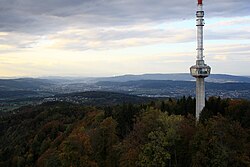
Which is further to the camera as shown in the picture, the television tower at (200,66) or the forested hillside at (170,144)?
the television tower at (200,66)

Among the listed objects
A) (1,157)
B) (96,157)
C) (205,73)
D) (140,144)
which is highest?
(205,73)

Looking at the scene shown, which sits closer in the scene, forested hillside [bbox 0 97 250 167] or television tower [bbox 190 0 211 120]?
forested hillside [bbox 0 97 250 167]

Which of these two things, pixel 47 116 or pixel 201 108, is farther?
pixel 47 116

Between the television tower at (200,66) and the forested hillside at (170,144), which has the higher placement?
the television tower at (200,66)

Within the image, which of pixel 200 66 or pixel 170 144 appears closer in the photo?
pixel 170 144

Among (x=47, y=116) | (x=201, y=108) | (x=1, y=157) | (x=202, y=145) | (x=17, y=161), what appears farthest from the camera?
(x=47, y=116)

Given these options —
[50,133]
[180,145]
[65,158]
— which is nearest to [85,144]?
[65,158]

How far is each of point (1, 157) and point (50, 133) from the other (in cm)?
1579

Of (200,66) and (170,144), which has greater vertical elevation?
(200,66)

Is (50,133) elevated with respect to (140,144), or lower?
lower

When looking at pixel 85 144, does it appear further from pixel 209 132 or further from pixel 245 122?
pixel 245 122

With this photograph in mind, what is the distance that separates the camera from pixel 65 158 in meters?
40.8

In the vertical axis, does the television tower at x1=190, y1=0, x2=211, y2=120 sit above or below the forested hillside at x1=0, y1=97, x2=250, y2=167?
above

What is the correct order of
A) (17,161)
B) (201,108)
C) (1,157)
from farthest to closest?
(1,157) < (17,161) < (201,108)
